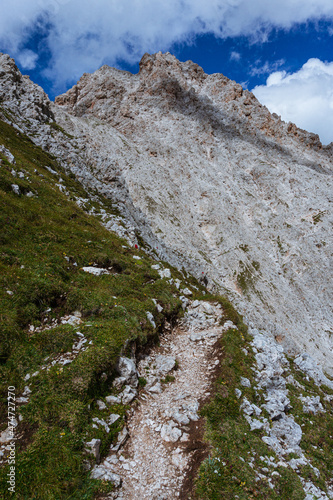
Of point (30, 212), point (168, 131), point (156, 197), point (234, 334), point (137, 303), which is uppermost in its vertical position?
point (168, 131)

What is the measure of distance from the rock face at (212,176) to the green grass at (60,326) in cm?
2113

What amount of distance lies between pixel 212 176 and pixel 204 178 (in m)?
3.89

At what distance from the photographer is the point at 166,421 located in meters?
9.38

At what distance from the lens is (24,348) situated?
905cm

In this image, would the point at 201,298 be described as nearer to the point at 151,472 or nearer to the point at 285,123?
the point at 151,472

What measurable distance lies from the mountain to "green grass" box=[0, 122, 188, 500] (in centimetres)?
761

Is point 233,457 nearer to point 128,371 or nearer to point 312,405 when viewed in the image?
point 128,371

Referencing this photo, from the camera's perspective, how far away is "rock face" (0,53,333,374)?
51.1 meters

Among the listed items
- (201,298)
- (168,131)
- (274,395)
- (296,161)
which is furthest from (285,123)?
(274,395)

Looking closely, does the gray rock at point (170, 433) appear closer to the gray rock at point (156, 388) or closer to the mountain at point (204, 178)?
the gray rock at point (156, 388)

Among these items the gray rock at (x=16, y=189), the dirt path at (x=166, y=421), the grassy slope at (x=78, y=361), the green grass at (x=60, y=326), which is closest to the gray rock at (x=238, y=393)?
the grassy slope at (x=78, y=361)

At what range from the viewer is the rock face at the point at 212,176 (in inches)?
2012

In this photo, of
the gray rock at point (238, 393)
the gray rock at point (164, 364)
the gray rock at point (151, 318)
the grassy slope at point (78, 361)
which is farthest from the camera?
the gray rock at point (151, 318)

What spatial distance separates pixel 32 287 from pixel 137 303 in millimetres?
5657
